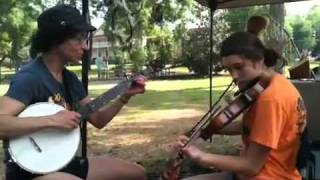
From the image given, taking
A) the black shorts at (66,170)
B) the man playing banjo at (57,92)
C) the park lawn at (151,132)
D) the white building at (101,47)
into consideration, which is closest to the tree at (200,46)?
the white building at (101,47)

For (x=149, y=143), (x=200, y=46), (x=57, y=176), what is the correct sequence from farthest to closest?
(x=200, y=46) < (x=149, y=143) < (x=57, y=176)

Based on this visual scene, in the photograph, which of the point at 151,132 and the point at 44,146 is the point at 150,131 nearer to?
the point at 151,132

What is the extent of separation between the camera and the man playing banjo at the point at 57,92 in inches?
97.0

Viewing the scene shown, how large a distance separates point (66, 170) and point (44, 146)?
A: 0.63 feet

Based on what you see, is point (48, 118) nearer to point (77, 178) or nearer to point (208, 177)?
point (77, 178)

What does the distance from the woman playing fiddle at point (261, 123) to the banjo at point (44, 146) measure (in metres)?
0.49

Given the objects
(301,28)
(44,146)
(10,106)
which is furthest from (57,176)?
(301,28)

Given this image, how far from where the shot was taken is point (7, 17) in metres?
31.0

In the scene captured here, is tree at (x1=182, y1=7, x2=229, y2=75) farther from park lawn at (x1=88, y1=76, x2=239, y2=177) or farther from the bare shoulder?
the bare shoulder

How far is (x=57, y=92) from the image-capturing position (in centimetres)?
268

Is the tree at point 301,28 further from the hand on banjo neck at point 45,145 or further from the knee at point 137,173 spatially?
the hand on banjo neck at point 45,145

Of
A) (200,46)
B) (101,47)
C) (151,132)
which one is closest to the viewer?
(151,132)

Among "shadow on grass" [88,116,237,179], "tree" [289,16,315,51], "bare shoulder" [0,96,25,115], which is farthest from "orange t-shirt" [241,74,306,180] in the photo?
"tree" [289,16,315,51]

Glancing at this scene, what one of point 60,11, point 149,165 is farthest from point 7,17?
point 60,11
